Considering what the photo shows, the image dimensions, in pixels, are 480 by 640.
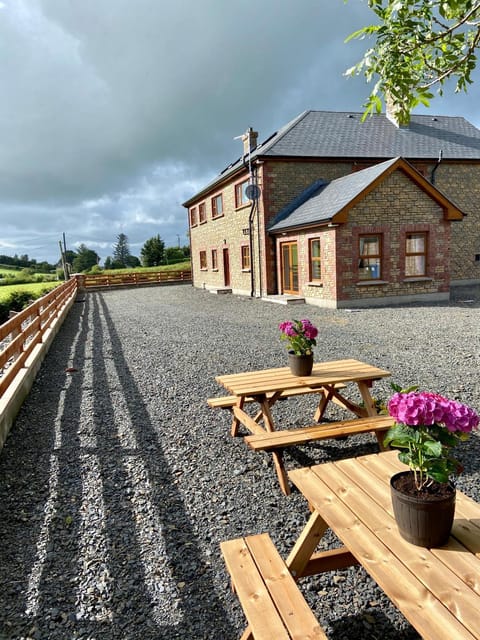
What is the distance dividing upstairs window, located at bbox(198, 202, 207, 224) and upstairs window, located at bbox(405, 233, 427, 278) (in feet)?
47.3

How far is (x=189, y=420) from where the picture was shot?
5.06 meters

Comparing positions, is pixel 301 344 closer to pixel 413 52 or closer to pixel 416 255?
pixel 413 52

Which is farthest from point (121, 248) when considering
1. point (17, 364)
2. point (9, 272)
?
point (17, 364)

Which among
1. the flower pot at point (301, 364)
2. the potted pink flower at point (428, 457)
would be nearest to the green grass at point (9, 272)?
the flower pot at point (301, 364)

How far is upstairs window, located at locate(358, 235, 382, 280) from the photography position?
14844 mm

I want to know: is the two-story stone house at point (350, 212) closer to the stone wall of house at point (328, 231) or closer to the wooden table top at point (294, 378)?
the stone wall of house at point (328, 231)

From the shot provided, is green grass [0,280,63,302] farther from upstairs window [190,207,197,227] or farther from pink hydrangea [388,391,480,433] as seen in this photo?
pink hydrangea [388,391,480,433]

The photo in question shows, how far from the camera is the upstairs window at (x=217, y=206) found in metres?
24.0

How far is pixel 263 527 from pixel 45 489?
6.02 ft

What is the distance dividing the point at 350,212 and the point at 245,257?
7655mm

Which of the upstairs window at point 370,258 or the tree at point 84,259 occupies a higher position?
the tree at point 84,259

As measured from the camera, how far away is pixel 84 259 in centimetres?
9019

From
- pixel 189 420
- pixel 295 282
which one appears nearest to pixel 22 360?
pixel 189 420

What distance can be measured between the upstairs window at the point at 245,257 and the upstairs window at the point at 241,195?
1.95 meters
